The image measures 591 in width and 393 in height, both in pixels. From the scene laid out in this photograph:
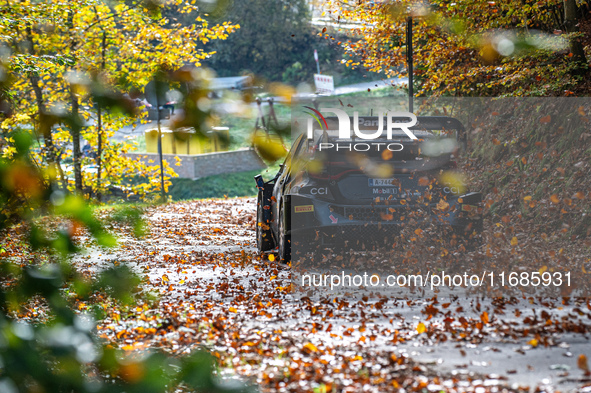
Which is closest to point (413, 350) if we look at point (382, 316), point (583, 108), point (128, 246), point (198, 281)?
point (382, 316)

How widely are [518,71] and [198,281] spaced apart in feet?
23.5

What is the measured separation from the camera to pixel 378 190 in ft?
26.5

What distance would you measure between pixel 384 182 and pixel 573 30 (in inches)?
207

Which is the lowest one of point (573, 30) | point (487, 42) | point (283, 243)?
point (283, 243)

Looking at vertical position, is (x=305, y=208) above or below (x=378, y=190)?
below

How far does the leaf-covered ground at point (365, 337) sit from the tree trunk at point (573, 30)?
260 inches

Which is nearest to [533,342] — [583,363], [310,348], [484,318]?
[583,363]

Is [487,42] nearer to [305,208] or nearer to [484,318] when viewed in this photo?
[305,208]

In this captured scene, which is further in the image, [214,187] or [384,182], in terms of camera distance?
[214,187]

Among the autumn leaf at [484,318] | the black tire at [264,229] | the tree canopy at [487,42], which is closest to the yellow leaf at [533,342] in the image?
the autumn leaf at [484,318]

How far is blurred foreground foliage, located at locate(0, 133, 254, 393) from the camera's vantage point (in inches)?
69.2

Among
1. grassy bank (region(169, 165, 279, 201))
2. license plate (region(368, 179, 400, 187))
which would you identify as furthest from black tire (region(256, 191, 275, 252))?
grassy bank (region(169, 165, 279, 201))

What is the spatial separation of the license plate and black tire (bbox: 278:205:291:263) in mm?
1174

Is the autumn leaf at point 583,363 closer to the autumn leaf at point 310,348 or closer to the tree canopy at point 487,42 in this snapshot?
the autumn leaf at point 310,348
